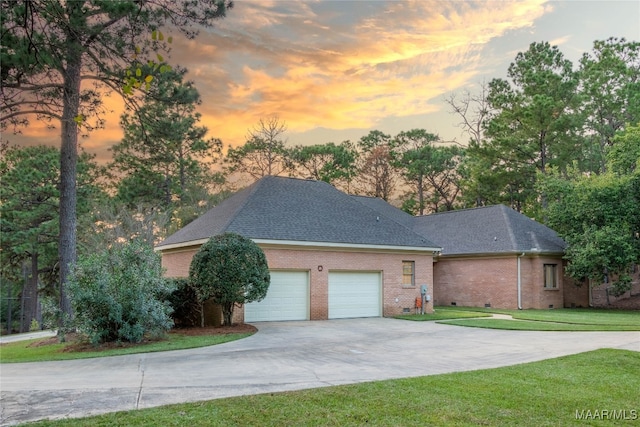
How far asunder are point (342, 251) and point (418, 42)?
9.09 meters

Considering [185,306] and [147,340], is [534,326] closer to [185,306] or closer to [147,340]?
[185,306]

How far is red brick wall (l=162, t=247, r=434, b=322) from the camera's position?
Answer: 1883 centimetres

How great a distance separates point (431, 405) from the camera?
6309 mm

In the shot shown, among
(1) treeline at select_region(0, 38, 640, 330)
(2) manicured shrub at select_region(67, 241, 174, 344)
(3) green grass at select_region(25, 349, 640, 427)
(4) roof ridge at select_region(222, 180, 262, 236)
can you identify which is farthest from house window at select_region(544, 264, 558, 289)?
(2) manicured shrub at select_region(67, 241, 174, 344)

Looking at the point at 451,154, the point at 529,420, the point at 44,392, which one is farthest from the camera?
the point at 451,154

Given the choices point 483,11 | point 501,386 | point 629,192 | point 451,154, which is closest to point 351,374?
point 501,386

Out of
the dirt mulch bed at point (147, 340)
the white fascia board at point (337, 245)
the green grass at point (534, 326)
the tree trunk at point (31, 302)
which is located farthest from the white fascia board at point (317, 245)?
the tree trunk at point (31, 302)

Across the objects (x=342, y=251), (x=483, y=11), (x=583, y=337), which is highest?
(x=483, y=11)

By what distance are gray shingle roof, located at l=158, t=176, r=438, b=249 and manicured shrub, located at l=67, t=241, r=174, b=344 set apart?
196 inches

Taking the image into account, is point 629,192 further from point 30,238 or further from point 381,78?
point 30,238

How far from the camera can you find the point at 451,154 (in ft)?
155

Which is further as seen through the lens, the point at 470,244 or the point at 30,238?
the point at 30,238

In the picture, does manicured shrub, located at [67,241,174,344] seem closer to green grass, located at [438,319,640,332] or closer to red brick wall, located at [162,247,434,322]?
red brick wall, located at [162,247,434,322]

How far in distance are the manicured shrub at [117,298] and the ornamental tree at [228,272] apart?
1721mm
